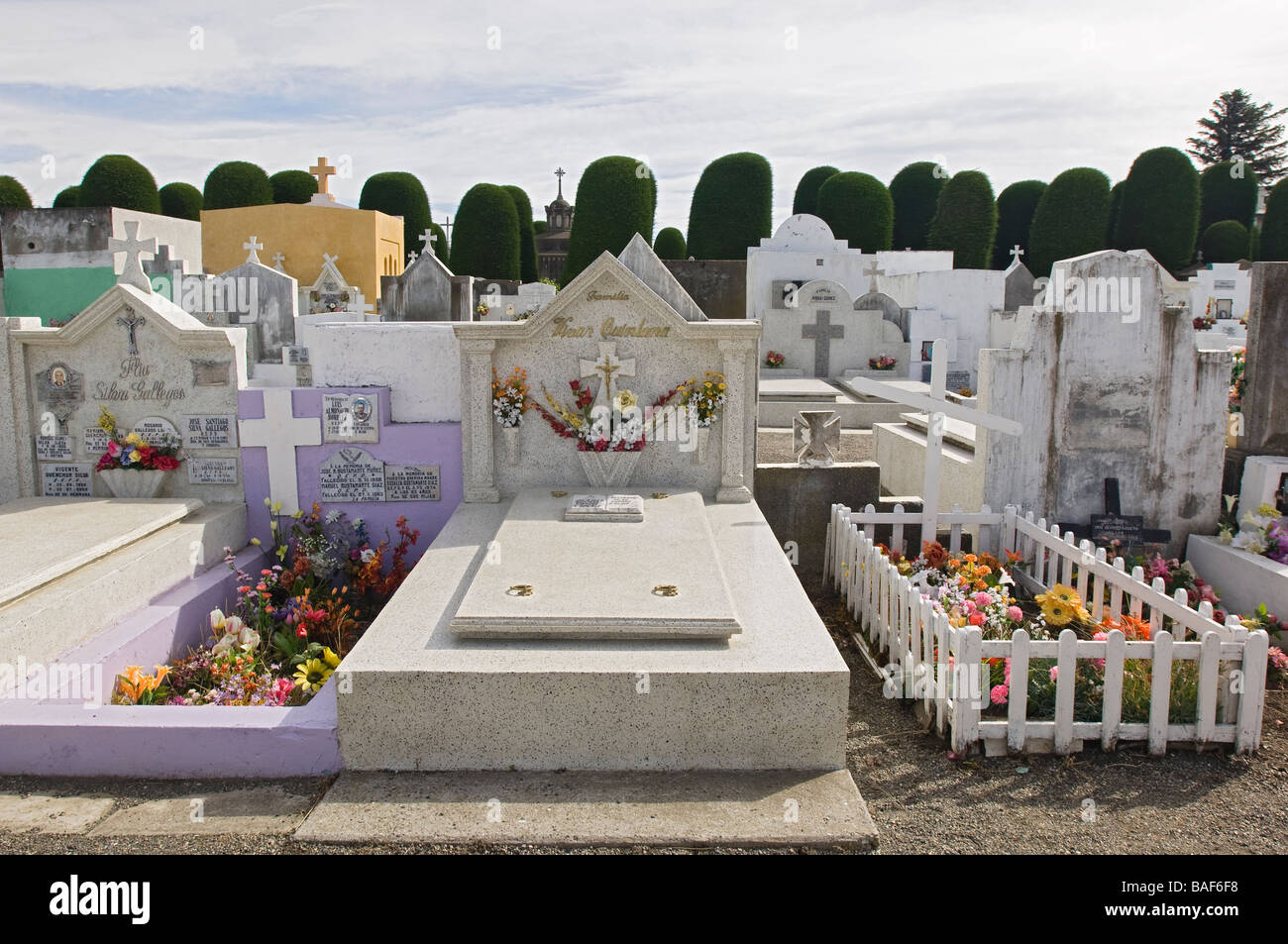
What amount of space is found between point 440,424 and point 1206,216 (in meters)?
29.4

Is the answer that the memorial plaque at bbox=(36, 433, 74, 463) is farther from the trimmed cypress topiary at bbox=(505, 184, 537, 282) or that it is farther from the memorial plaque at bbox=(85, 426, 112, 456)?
the trimmed cypress topiary at bbox=(505, 184, 537, 282)

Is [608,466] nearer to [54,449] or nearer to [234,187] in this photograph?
[54,449]

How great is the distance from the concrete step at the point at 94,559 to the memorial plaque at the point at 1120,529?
19.4ft

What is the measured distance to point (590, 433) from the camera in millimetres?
6418

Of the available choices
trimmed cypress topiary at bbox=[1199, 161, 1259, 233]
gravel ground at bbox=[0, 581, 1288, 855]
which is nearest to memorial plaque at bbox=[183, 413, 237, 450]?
gravel ground at bbox=[0, 581, 1288, 855]

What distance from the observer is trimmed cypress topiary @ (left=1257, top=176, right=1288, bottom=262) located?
80.1 ft

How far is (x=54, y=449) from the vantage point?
6520 mm

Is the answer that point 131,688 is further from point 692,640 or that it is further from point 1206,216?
point 1206,216

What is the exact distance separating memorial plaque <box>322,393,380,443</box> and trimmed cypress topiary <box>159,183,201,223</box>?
82.8 feet

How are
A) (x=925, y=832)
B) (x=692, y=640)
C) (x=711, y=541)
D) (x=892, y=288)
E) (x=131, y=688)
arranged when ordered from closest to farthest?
(x=925, y=832) < (x=692, y=640) < (x=131, y=688) < (x=711, y=541) < (x=892, y=288)

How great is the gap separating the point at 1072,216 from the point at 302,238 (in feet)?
60.6

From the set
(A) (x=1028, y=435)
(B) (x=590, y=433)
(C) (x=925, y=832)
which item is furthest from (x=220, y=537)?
(A) (x=1028, y=435)

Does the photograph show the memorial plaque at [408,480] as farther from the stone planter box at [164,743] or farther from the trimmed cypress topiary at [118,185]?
the trimmed cypress topiary at [118,185]

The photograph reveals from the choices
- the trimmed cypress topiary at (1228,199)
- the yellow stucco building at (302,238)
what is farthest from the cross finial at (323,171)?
the trimmed cypress topiary at (1228,199)
